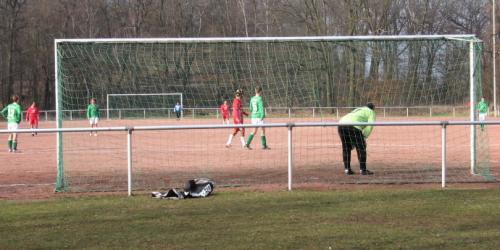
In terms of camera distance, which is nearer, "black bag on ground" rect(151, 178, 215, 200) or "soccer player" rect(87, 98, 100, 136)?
"black bag on ground" rect(151, 178, 215, 200)

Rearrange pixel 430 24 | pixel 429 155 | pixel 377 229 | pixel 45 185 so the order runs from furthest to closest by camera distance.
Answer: pixel 430 24, pixel 429 155, pixel 45 185, pixel 377 229

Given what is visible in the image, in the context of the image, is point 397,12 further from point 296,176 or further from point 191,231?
point 191,231

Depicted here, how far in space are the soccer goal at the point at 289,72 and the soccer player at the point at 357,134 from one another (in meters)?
0.93

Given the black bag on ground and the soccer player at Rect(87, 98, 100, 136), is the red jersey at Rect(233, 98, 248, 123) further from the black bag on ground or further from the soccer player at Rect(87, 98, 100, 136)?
the black bag on ground

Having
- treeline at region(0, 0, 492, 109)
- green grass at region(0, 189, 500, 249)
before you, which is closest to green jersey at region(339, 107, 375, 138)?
green grass at region(0, 189, 500, 249)

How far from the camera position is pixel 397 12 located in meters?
48.6

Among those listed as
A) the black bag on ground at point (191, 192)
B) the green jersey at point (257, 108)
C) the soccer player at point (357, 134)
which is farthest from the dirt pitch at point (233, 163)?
the black bag on ground at point (191, 192)

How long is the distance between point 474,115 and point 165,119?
1827 cm

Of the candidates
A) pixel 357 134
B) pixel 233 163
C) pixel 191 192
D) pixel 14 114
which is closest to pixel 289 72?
pixel 357 134

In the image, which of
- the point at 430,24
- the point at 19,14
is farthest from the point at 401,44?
the point at 19,14

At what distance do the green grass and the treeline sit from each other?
38.3m

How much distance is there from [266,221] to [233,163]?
26.3 feet

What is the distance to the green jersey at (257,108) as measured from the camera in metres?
19.4

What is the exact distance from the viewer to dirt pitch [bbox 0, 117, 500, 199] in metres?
13.1
